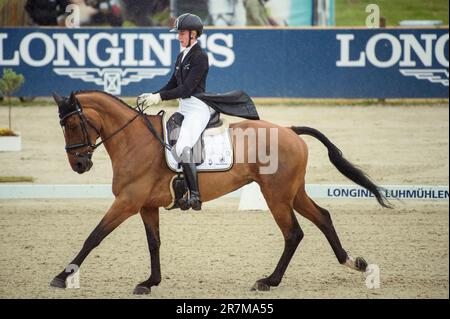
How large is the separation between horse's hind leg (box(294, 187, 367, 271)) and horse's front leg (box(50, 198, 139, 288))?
129 centimetres

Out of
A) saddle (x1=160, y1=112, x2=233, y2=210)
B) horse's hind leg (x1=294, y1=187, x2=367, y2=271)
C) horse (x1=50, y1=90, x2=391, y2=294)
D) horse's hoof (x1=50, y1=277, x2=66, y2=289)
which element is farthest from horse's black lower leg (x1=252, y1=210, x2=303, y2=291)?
horse's hoof (x1=50, y1=277, x2=66, y2=289)

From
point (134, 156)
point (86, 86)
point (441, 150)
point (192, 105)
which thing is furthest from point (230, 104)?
point (86, 86)

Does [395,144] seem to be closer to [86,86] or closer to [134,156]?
[86,86]

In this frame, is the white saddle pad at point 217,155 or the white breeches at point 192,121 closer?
the white breeches at point 192,121

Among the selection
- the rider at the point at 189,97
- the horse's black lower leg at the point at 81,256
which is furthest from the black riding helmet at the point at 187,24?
the horse's black lower leg at the point at 81,256

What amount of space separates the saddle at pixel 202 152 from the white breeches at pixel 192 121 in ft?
0.17

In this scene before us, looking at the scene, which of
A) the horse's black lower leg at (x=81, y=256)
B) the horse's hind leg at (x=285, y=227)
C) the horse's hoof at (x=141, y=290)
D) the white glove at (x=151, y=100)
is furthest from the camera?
→ the horse's hind leg at (x=285, y=227)

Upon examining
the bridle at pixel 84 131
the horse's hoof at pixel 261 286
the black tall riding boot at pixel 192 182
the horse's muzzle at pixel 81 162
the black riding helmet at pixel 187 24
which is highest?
the black riding helmet at pixel 187 24

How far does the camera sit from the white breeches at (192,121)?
6871 mm

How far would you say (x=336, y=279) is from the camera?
23.9 ft

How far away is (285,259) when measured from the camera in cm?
696

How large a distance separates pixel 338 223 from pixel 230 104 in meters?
2.78

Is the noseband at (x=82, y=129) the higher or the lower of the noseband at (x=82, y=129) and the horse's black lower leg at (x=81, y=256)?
the higher

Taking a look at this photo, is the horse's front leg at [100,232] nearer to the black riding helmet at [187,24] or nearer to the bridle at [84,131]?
the bridle at [84,131]
